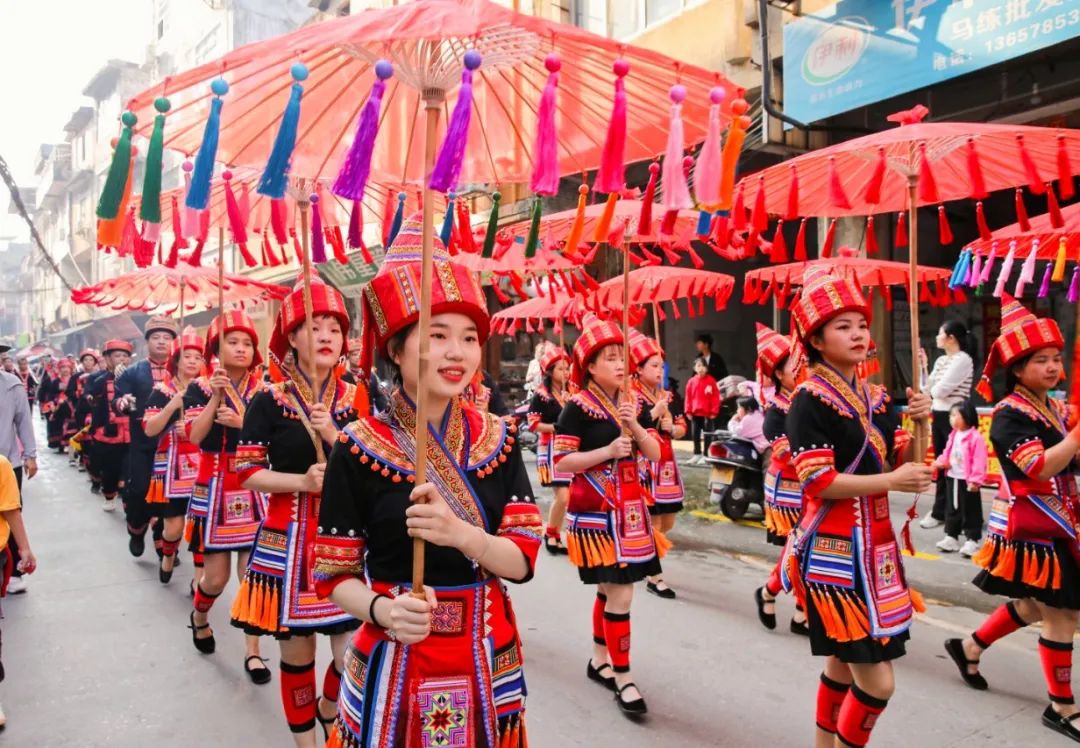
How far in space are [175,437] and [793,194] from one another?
512 cm

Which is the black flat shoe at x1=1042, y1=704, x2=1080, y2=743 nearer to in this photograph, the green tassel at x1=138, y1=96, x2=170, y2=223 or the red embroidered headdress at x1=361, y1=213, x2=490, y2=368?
→ the red embroidered headdress at x1=361, y1=213, x2=490, y2=368

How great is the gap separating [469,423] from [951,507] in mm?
6731

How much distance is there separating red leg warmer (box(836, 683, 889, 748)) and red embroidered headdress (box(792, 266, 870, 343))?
140 cm

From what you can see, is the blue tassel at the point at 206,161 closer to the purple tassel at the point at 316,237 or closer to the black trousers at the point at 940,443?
the purple tassel at the point at 316,237

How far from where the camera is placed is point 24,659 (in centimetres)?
508

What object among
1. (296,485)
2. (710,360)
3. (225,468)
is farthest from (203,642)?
(710,360)

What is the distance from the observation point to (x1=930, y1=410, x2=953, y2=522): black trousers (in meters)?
8.03

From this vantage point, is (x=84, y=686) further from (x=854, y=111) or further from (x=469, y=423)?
(x=854, y=111)

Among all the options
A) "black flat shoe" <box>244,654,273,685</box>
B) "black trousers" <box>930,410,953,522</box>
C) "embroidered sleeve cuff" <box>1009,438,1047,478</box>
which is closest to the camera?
"embroidered sleeve cuff" <box>1009,438,1047,478</box>

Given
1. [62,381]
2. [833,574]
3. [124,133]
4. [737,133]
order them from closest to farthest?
[124,133] < [737,133] < [833,574] < [62,381]

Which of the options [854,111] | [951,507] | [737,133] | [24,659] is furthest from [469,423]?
[854,111]

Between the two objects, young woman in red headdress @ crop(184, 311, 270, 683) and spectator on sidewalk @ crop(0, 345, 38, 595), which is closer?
young woman in red headdress @ crop(184, 311, 270, 683)

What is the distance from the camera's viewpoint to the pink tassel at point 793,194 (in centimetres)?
360

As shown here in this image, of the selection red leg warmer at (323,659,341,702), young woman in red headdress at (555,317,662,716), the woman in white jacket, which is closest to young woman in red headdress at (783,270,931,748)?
young woman in red headdress at (555,317,662,716)
